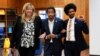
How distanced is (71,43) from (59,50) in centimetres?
28

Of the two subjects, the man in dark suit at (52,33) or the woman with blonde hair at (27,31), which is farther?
the man in dark suit at (52,33)

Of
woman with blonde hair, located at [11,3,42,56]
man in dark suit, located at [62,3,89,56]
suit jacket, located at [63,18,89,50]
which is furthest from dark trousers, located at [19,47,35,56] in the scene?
suit jacket, located at [63,18,89,50]

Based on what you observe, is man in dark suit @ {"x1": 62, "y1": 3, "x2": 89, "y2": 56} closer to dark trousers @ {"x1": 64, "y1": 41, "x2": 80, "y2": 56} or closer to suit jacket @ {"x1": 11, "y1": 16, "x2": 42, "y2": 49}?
dark trousers @ {"x1": 64, "y1": 41, "x2": 80, "y2": 56}

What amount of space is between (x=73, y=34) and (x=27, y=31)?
2.58 feet

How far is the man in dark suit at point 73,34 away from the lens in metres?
4.00

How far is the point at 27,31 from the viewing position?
3.96m

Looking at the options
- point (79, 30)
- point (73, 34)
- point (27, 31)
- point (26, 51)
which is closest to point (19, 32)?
point (27, 31)

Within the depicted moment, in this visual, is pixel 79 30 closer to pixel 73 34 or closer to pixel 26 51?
pixel 73 34

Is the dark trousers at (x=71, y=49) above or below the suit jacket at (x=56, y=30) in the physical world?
below

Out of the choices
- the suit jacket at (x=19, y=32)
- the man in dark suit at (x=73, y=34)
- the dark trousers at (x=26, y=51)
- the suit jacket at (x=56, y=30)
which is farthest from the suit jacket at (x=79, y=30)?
the dark trousers at (x=26, y=51)

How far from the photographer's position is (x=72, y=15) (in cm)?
399

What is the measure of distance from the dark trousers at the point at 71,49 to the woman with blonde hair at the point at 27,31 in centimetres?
53

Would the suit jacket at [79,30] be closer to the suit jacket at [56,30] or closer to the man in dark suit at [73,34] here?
the man in dark suit at [73,34]
